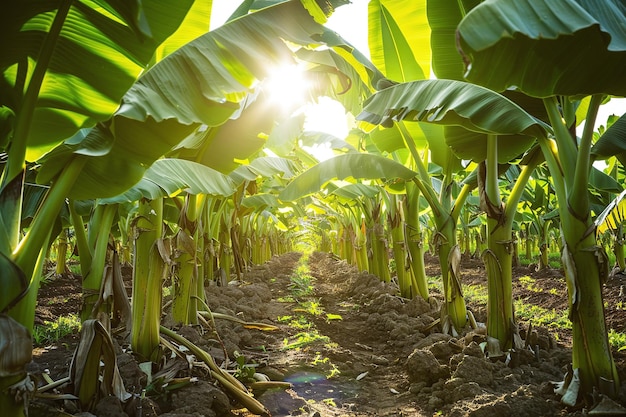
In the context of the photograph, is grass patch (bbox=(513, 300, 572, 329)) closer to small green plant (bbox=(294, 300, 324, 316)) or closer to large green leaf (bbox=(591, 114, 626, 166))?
small green plant (bbox=(294, 300, 324, 316))

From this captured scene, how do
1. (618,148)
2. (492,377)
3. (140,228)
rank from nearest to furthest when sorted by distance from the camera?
(618,148), (492,377), (140,228)

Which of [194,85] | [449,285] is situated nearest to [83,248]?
[194,85]

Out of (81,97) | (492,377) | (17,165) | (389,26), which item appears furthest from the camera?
(389,26)

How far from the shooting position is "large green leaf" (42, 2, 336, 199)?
1.84 metres

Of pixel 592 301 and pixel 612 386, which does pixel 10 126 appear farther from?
pixel 612 386

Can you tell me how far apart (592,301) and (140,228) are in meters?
2.98

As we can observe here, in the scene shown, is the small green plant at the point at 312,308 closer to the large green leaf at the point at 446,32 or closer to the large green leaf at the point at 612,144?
the large green leaf at the point at 446,32

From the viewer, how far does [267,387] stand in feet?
10.5

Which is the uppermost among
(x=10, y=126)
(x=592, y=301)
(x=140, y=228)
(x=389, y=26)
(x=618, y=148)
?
(x=389, y=26)

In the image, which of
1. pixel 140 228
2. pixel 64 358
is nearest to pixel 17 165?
pixel 140 228

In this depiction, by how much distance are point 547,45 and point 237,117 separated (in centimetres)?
179

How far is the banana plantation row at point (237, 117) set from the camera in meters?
1.60

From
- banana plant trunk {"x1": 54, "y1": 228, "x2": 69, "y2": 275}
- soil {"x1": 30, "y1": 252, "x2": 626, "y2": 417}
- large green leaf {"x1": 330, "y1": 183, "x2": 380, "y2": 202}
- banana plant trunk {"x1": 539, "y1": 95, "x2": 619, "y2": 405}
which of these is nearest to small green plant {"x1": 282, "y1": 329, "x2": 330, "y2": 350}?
soil {"x1": 30, "y1": 252, "x2": 626, "y2": 417}

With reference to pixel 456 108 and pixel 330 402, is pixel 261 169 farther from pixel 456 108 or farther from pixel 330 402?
pixel 456 108
